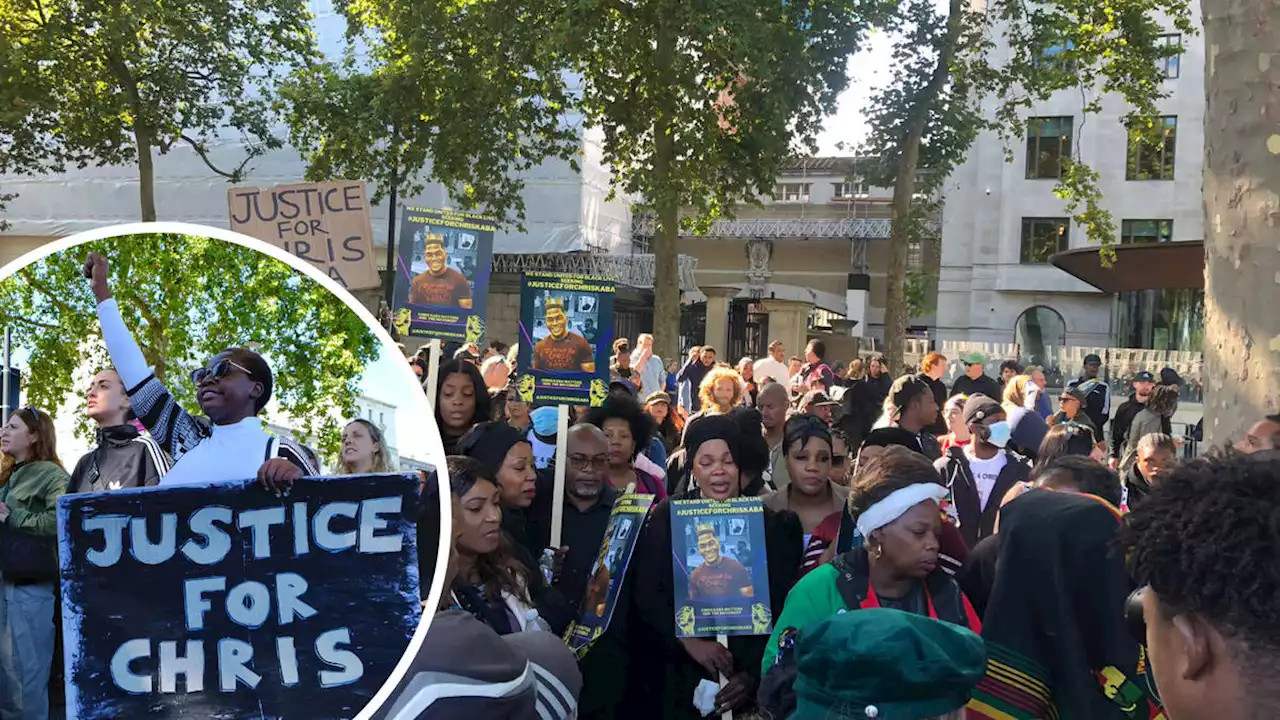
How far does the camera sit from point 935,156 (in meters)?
20.0

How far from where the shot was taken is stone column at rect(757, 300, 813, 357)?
22.6 meters

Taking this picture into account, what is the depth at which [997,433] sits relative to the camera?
20.7 feet

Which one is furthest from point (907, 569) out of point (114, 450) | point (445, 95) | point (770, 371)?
point (445, 95)

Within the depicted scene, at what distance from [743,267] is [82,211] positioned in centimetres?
2285

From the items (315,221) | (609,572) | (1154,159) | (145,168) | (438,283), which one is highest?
(1154,159)

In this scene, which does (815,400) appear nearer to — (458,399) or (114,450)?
(458,399)

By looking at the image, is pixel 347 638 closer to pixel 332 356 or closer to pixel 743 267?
pixel 332 356

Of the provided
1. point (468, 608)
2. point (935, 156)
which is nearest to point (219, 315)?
point (468, 608)

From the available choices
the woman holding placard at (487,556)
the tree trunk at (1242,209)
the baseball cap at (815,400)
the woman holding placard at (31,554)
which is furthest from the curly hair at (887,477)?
the baseball cap at (815,400)

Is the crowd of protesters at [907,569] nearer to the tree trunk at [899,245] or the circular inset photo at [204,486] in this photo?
the circular inset photo at [204,486]

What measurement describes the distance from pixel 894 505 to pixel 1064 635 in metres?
0.55

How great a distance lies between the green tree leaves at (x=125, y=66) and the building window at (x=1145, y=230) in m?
25.6

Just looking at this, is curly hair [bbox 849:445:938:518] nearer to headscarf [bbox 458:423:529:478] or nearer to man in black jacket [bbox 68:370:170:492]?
headscarf [bbox 458:423:529:478]

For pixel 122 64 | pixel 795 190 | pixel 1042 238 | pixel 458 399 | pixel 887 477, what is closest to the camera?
pixel 887 477
